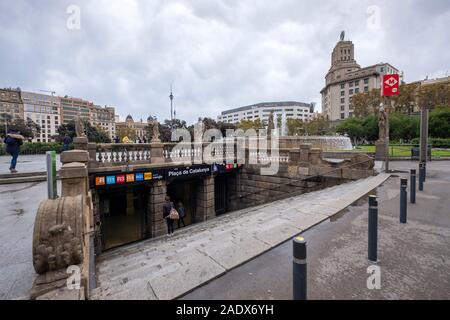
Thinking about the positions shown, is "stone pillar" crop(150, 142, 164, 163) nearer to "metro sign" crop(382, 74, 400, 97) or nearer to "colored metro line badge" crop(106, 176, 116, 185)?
"colored metro line badge" crop(106, 176, 116, 185)

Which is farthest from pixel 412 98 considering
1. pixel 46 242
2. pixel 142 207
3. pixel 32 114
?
pixel 32 114

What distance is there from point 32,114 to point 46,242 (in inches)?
6255

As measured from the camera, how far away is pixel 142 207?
38.0 ft

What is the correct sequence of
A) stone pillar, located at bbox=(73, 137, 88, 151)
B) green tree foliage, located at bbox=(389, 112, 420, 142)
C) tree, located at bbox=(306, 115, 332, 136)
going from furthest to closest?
tree, located at bbox=(306, 115, 332, 136) < green tree foliage, located at bbox=(389, 112, 420, 142) < stone pillar, located at bbox=(73, 137, 88, 151)

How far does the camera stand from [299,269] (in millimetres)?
2211

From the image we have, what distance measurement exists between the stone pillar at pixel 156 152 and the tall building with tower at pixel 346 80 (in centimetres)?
8730

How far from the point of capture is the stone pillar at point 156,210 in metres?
10.4

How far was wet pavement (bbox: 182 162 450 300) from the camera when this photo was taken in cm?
275

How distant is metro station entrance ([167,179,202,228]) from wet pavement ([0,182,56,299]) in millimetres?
6800

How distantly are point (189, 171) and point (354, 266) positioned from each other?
365 inches

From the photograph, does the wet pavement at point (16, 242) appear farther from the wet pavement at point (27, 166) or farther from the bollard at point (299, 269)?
the wet pavement at point (27, 166)

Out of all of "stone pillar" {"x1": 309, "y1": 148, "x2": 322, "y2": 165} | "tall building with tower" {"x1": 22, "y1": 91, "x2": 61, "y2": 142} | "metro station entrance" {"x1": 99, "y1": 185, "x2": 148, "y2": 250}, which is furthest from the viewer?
"tall building with tower" {"x1": 22, "y1": 91, "x2": 61, "y2": 142}

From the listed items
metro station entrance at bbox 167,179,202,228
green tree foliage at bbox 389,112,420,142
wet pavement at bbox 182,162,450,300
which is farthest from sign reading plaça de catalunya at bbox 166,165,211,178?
green tree foliage at bbox 389,112,420,142

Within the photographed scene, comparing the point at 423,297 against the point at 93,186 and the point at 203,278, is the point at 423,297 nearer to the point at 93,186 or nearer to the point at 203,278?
the point at 203,278
